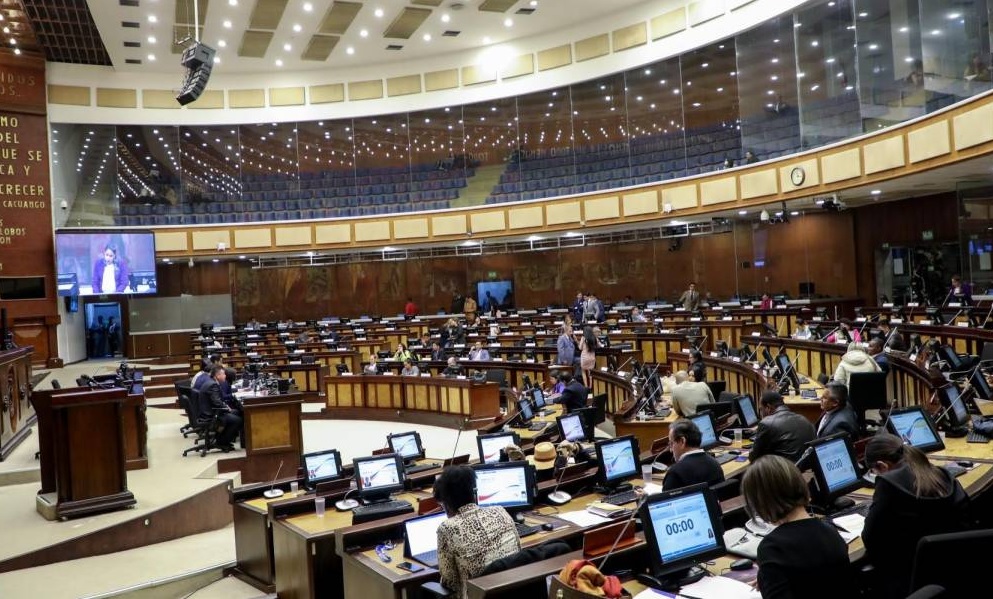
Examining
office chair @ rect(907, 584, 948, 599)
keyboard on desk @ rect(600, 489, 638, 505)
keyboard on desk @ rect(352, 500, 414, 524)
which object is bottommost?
keyboard on desk @ rect(600, 489, 638, 505)

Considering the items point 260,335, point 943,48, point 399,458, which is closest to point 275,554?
point 399,458

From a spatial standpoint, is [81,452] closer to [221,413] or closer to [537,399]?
[221,413]

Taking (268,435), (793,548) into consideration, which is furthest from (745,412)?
(268,435)

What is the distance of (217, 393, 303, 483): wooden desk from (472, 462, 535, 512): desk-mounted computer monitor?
5.55 metres

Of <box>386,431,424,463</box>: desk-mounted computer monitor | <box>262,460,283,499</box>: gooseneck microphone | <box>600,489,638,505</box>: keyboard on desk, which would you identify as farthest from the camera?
<box>386,431,424,463</box>: desk-mounted computer monitor

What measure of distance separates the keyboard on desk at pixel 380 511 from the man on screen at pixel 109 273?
17.7 meters

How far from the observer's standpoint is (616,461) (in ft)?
17.0

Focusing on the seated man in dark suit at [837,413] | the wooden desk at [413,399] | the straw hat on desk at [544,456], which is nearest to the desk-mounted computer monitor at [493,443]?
the straw hat on desk at [544,456]

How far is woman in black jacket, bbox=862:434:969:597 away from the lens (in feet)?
10.3

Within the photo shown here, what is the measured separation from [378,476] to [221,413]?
519 cm

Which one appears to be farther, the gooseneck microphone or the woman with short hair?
the gooseneck microphone

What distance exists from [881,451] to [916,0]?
37.8ft

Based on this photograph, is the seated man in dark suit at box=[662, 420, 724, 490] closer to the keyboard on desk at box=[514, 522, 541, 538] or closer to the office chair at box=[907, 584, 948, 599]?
the keyboard on desk at box=[514, 522, 541, 538]

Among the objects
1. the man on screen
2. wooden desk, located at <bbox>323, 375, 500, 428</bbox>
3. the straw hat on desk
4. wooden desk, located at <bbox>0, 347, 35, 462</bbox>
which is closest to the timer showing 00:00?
the straw hat on desk
